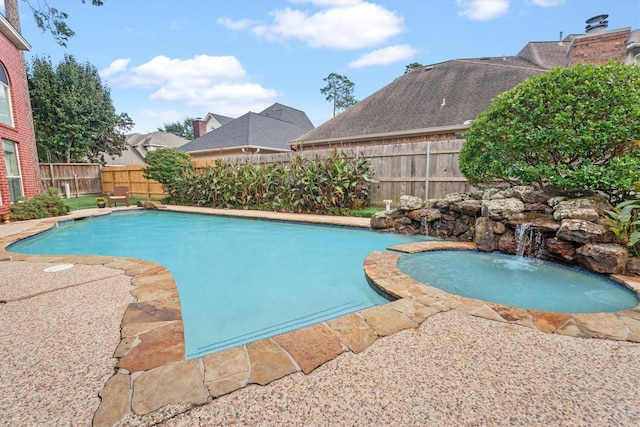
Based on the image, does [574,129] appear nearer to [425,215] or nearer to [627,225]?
[627,225]

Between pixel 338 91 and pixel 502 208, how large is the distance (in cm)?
3046

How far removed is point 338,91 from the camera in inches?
1251

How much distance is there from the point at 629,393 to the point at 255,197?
31.5ft

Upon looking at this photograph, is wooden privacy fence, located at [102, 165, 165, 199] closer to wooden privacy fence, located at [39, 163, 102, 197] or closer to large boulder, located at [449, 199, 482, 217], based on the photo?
wooden privacy fence, located at [39, 163, 102, 197]

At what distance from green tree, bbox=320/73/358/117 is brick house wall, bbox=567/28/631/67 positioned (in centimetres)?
→ 2458

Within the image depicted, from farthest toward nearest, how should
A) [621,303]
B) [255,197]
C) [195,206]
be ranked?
[195,206], [255,197], [621,303]

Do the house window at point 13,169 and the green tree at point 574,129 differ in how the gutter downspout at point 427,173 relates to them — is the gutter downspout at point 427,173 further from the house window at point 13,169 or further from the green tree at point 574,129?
the house window at point 13,169

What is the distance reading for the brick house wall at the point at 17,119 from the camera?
7668mm

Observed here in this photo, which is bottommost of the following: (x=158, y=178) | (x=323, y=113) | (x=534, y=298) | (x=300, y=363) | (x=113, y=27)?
(x=534, y=298)

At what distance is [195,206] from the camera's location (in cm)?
1145

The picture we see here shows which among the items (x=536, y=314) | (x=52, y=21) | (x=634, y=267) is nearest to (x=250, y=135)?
(x=52, y=21)

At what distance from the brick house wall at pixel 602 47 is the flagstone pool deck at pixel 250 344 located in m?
8.01

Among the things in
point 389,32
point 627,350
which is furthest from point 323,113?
point 627,350

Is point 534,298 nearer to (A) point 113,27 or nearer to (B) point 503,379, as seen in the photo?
(B) point 503,379
